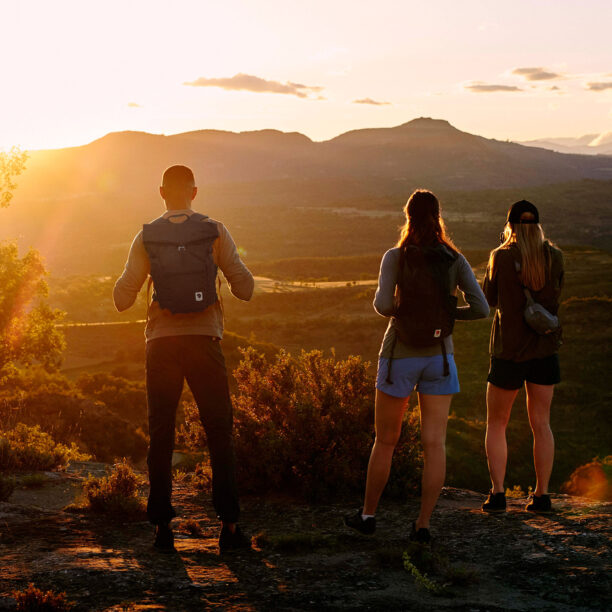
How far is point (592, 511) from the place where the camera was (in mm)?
5203

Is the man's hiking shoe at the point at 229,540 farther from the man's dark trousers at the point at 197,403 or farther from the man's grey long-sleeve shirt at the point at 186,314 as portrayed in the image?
the man's grey long-sleeve shirt at the point at 186,314

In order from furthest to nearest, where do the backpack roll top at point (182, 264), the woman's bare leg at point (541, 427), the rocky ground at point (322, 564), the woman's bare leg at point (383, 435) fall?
the woman's bare leg at point (541, 427) < the woman's bare leg at point (383, 435) < the backpack roll top at point (182, 264) < the rocky ground at point (322, 564)

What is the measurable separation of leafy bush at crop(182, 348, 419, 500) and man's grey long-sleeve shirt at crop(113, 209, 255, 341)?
2.15m

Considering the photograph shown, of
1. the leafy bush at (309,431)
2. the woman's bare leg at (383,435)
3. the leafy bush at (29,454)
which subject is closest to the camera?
the woman's bare leg at (383,435)

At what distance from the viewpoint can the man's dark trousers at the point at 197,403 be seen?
4.18m

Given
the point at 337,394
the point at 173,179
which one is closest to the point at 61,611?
the point at 173,179

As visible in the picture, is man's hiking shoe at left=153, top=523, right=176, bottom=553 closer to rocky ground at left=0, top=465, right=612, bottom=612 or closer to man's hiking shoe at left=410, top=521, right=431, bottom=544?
rocky ground at left=0, top=465, right=612, bottom=612

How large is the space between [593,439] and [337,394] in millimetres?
11697

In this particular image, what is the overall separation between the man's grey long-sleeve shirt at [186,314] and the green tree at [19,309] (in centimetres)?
1056

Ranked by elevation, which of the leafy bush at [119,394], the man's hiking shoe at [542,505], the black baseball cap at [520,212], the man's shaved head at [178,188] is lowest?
the leafy bush at [119,394]

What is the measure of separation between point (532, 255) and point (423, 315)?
1.19 metres

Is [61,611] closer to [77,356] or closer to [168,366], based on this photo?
[168,366]

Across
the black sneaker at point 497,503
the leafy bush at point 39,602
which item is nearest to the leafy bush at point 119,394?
the black sneaker at point 497,503

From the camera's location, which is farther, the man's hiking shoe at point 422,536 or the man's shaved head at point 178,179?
the man's hiking shoe at point 422,536
